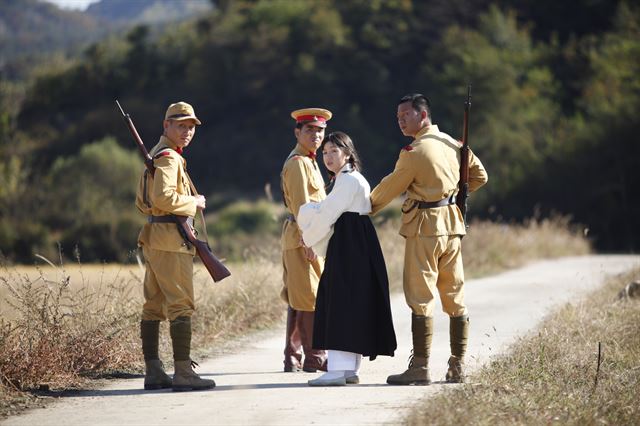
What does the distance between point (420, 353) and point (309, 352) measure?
132cm

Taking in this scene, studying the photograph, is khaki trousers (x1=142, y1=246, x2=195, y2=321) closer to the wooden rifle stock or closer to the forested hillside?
the wooden rifle stock

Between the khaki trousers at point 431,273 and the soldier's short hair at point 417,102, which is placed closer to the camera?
the khaki trousers at point 431,273

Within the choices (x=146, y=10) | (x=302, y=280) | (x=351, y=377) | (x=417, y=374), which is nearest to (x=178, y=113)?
(x=302, y=280)

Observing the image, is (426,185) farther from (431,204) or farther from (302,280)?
(302,280)

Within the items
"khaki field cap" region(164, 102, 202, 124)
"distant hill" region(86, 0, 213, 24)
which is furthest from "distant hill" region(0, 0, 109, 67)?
"khaki field cap" region(164, 102, 202, 124)

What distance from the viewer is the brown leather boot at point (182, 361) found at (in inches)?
384

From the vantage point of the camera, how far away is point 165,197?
964 cm

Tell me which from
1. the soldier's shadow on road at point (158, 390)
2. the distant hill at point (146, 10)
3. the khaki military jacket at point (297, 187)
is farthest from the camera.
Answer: the distant hill at point (146, 10)

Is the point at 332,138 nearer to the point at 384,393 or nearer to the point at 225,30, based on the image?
the point at 384,393

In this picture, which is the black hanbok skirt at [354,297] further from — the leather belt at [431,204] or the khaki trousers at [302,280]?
the khaki trousers at [302,280]

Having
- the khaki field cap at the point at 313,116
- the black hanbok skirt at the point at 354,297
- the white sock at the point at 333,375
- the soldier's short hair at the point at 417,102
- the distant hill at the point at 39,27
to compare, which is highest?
the distant hill at the point at 39,27

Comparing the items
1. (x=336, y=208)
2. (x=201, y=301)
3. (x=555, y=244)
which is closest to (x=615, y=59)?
(x=555, y=244)

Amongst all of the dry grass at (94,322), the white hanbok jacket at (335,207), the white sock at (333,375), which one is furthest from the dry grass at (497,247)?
the white sock at (333,375)

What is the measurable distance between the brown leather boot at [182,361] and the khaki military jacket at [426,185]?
183 cm
